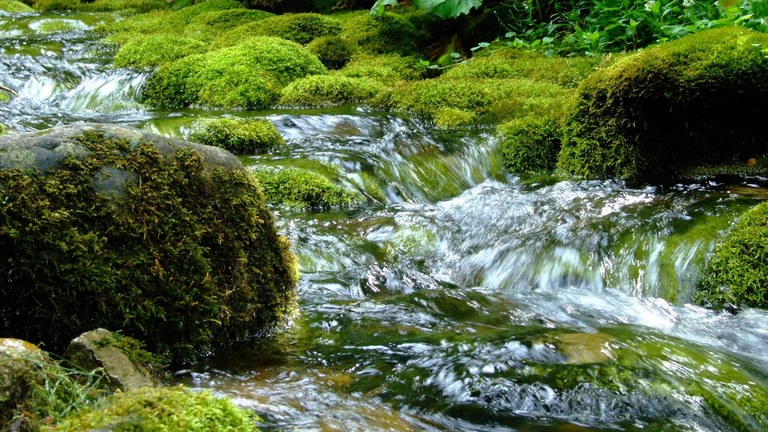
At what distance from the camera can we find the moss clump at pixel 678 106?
18.0 ft

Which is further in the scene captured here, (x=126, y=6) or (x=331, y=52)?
(x=126, y=6)

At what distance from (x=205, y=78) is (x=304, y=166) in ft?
11.1

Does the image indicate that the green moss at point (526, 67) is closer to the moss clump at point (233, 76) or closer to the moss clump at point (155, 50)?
the moss clump at point (233, 76)

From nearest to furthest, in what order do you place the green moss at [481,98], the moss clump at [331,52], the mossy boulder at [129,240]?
the mossy boulder at [129,240]
the green moss at [481,98]
the moss clump at [331,52]

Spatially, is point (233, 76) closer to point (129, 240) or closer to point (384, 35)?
point (384, 35)

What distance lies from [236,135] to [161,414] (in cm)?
483

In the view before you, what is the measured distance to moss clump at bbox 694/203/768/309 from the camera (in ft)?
13.3

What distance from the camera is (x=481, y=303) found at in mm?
4086

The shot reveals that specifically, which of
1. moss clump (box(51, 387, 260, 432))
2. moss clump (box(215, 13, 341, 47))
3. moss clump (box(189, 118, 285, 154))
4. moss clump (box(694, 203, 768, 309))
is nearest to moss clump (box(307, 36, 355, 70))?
moss clump (box(215, 13, 341, 47))

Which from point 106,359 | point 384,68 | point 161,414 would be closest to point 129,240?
point 106,359

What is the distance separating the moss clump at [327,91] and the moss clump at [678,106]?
3.25 m

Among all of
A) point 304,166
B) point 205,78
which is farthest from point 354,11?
point 304,166

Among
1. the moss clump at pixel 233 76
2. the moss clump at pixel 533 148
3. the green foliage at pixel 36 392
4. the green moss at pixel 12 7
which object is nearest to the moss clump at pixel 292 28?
the moss clump at pixel 233 76

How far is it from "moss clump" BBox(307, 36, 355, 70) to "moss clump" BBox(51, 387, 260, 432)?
8863 mm
